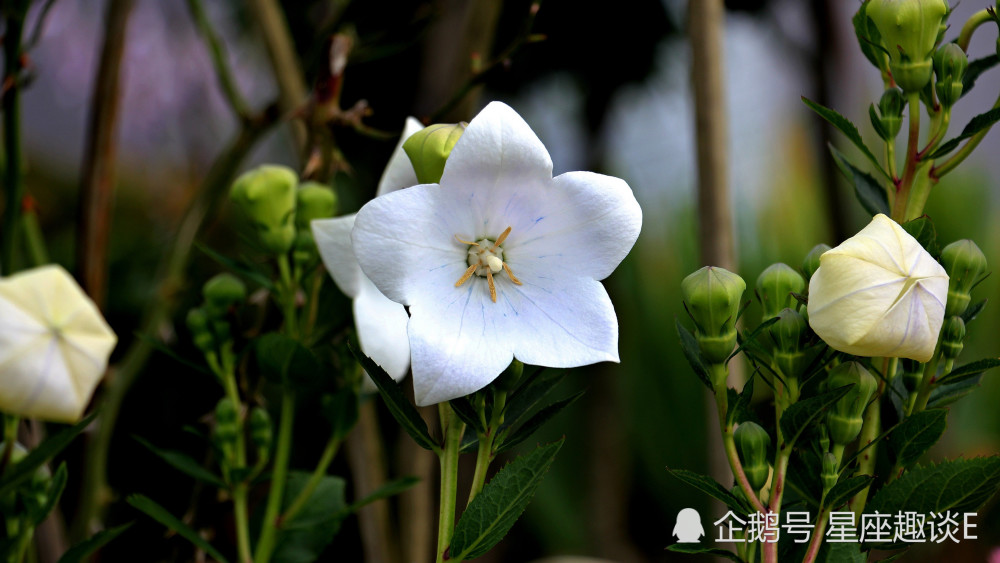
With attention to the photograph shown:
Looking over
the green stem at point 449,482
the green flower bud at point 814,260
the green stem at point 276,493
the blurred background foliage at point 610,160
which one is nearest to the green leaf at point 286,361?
the green stem at point 276,493

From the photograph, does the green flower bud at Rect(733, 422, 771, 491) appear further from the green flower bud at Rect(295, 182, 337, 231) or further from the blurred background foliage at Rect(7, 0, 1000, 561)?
the blurred background foliage at Rect(7, 0, 1000, 561)

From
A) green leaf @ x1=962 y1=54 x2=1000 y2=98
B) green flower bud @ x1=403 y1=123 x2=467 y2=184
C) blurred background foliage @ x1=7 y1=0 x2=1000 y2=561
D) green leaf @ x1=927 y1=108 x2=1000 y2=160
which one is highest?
green flower bud @ x1=403 y1=123 x2=467 y2=184

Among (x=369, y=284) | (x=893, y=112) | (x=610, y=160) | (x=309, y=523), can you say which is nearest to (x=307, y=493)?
(x=309, y=523)

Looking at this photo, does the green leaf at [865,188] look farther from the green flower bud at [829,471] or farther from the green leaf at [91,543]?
the green leaf at [91,543]

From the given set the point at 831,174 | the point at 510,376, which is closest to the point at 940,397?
the point at 510,376

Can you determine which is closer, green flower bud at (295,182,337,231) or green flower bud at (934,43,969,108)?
green flower bud at (934,43,969,108)

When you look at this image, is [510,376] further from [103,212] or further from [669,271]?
[669,271]

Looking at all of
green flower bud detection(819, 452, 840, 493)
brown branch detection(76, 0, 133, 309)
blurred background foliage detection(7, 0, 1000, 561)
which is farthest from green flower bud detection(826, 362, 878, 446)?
blurred background foliage detection(7, 0, 1000, 561)
